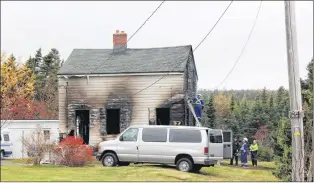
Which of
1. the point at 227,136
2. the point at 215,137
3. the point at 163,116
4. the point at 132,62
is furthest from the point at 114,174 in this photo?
the point at 163,116

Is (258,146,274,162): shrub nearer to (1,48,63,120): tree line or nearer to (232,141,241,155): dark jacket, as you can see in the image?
(232,141,241,155): dark jacket

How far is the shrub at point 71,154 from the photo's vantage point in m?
17.9

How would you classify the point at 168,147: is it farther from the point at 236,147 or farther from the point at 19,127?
the point at 19,127

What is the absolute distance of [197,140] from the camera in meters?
17.8

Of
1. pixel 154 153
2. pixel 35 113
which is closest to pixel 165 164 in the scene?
pixel 154 153

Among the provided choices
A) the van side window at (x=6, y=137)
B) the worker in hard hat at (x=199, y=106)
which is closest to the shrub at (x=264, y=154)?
the worker in hard hat at (x=199, y=106)

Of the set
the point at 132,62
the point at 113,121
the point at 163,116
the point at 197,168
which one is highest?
the point at 132,62

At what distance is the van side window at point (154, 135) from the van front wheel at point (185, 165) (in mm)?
991

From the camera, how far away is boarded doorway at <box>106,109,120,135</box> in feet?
88.8

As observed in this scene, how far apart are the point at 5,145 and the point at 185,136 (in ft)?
41.0

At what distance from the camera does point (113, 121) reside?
27703 mm

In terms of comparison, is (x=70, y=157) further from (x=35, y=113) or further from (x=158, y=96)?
(x=35, y=113)

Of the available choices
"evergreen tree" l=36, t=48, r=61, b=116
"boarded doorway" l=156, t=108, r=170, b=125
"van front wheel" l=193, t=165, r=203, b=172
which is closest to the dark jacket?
"boarded doorway" l=156, t=108, r=170, b=125

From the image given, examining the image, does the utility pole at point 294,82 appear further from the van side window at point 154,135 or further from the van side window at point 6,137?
the van side window at point 6,137
